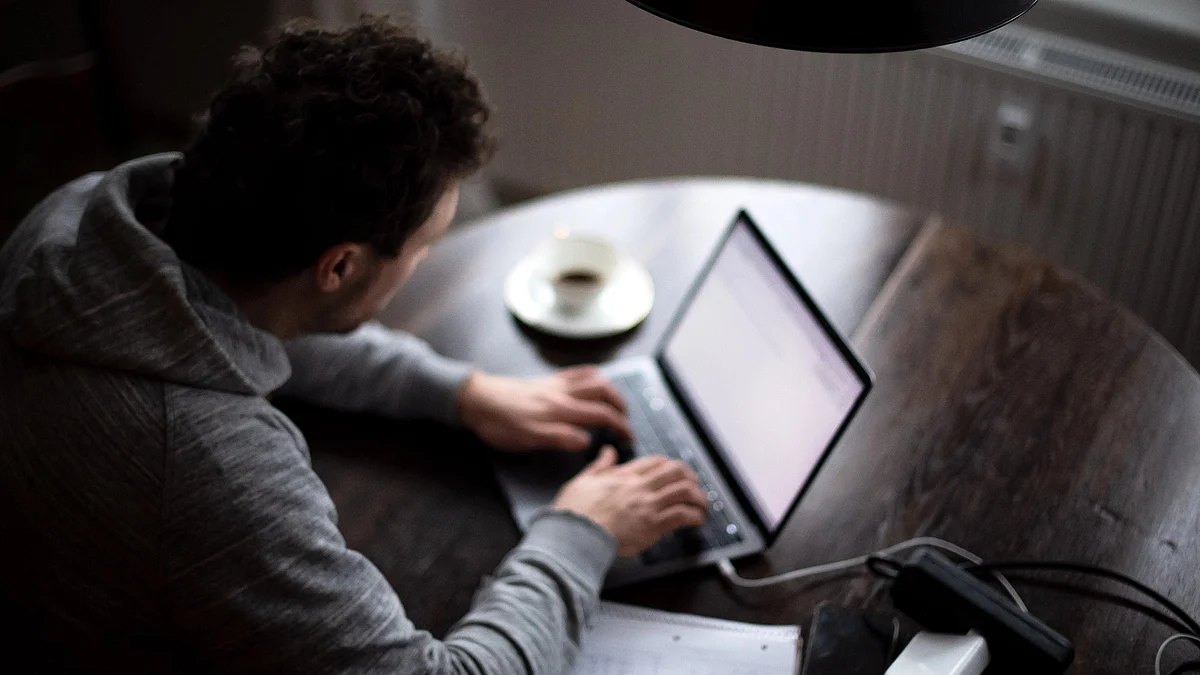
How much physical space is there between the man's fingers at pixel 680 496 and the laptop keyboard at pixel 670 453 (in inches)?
1.1

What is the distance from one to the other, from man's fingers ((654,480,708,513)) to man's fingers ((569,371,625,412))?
6.1 inches

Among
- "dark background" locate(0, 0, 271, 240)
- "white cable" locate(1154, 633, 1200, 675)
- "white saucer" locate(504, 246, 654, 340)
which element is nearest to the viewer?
"white cable" locate(1154, 633, 1200, 675)

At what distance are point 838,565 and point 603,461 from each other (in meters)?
0.26

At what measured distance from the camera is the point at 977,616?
1067mm

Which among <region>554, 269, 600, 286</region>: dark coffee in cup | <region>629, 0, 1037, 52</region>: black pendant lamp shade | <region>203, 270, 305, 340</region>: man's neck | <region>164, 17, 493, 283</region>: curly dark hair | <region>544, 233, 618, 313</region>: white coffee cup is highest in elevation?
<region>629, 0, 1037, 52</region>: black pendant lamp shade

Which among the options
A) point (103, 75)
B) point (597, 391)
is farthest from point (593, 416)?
point (103, 75)

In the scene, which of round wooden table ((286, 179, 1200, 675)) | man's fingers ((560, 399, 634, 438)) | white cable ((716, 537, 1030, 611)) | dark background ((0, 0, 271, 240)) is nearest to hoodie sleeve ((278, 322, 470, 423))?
round wooden table ((286, 179, 1200, 675))

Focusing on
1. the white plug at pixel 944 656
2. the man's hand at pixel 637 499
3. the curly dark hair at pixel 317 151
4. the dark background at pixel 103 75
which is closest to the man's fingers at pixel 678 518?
the man's hand at pixel 637 499

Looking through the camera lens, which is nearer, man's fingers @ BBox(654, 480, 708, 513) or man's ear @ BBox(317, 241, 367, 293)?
man's ear @ BBox(317, 241, 367, 293)

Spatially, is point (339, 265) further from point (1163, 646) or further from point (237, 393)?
point (1163, 646)

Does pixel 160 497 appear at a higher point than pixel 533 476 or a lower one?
higher

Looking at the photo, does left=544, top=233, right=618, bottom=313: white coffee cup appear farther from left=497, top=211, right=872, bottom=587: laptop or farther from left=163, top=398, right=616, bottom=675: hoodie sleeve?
left=163, top=398, right=616, bottom=675: hoodie sleeve

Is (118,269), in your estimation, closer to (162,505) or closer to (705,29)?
(162,505)

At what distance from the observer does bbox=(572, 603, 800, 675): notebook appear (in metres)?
1.10
